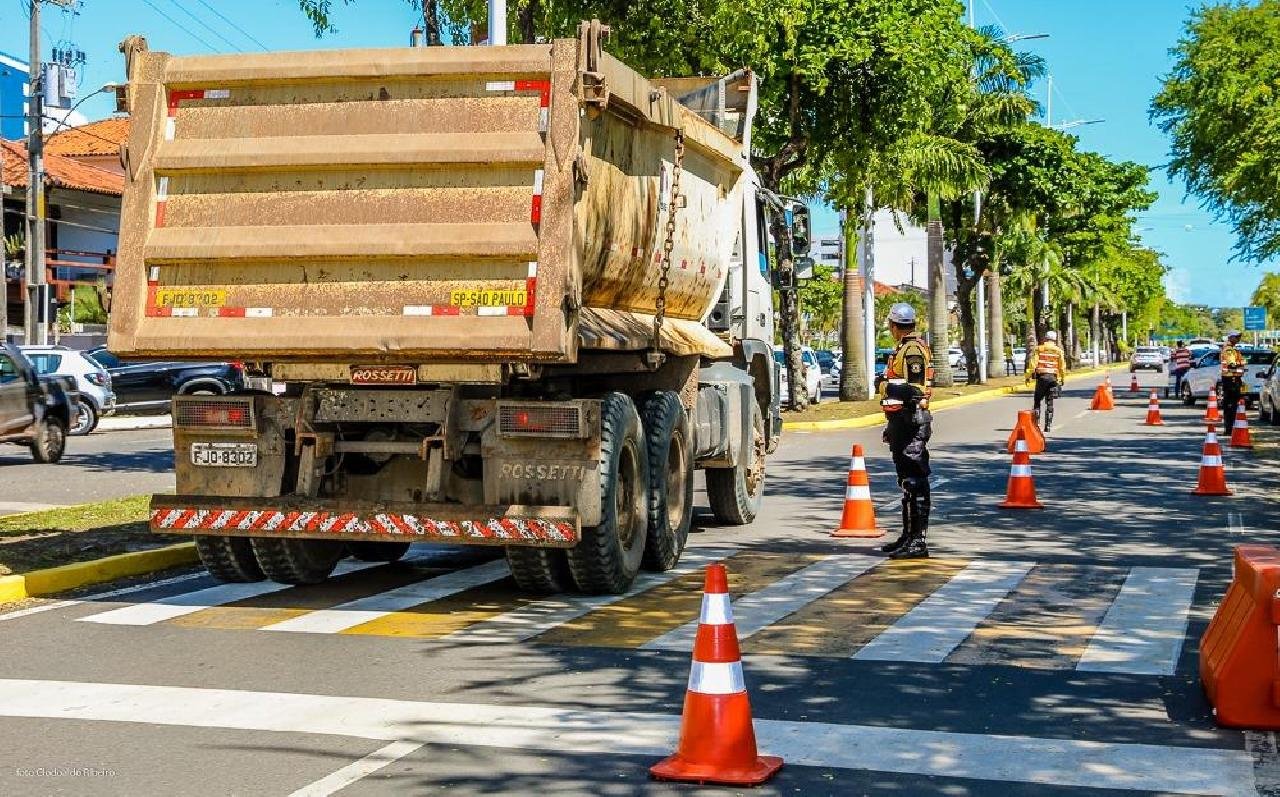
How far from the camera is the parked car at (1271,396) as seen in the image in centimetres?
3438

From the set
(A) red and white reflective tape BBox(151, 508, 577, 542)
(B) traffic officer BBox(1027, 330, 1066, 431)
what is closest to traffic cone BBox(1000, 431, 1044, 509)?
(A) red and white reflective tape BBox(151, 508, 577, 542)

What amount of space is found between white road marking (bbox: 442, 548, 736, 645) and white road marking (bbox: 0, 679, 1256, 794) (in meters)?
1.78

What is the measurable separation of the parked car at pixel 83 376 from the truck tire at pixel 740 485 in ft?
64.0

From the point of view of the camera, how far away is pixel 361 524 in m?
10.2

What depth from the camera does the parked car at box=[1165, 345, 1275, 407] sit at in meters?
40.9

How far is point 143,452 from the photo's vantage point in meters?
26.1

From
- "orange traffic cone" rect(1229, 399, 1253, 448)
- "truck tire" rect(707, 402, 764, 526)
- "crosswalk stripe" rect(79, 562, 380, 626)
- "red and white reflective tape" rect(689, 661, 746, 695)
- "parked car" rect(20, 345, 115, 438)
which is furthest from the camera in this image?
"parked car" rect(20, 345, 115, 438)

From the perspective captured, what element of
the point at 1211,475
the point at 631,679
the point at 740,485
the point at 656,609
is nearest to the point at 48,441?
the point at 740,485

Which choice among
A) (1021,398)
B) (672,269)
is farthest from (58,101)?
(672,269)

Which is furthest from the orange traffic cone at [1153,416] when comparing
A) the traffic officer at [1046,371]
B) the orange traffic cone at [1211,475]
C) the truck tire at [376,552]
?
the truck tire at [376,552]

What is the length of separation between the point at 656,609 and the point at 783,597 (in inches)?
37.9

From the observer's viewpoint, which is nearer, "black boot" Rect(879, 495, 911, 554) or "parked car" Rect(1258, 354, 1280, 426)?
"black boot" Rect(879, 495, 911, 554)

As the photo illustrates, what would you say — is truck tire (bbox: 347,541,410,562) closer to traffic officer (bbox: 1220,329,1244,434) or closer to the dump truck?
the dump truck

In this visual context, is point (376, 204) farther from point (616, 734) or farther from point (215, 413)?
point (616, 734)
